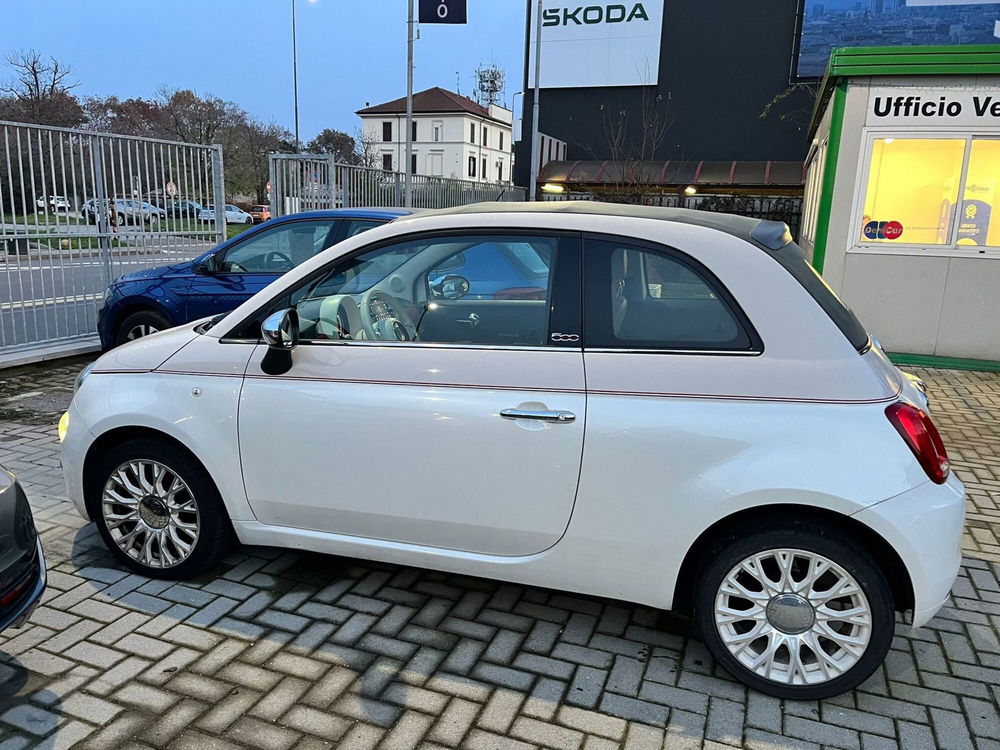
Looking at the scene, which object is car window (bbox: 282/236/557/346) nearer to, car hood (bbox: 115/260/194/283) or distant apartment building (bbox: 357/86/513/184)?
car hood (bbox: 115/260/194/283)

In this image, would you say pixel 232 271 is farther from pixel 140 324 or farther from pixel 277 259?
pixel 140 324

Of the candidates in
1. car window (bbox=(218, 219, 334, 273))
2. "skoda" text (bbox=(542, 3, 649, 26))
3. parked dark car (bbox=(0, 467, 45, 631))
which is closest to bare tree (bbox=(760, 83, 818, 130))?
"skoda" text (bbox=(542, 3, 649, 26))

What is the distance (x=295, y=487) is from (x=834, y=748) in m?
2.24

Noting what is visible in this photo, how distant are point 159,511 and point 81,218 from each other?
6322 millimetres

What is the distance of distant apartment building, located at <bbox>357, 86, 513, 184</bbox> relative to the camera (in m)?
77.9

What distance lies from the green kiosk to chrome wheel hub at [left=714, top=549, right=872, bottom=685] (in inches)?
282

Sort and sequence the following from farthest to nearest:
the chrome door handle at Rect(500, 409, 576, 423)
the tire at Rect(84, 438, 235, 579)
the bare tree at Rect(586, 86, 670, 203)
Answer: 1. the bare tree at Rect(586, 86, 670, 203)
2. the tire at Rect(84, 438, 235, 579)
3. the chrome door handle at Rect(500, 409, 576, 423)

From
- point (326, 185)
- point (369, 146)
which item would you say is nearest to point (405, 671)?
point (326, 185)

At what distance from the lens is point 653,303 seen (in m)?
2.86

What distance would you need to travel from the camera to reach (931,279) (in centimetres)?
873

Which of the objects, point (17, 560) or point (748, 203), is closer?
point (17, 560)

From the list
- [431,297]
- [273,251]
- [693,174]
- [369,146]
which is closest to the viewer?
[431,297]

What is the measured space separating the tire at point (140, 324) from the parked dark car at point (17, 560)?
478cm

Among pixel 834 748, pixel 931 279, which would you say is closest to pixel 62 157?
pixel 834 748
